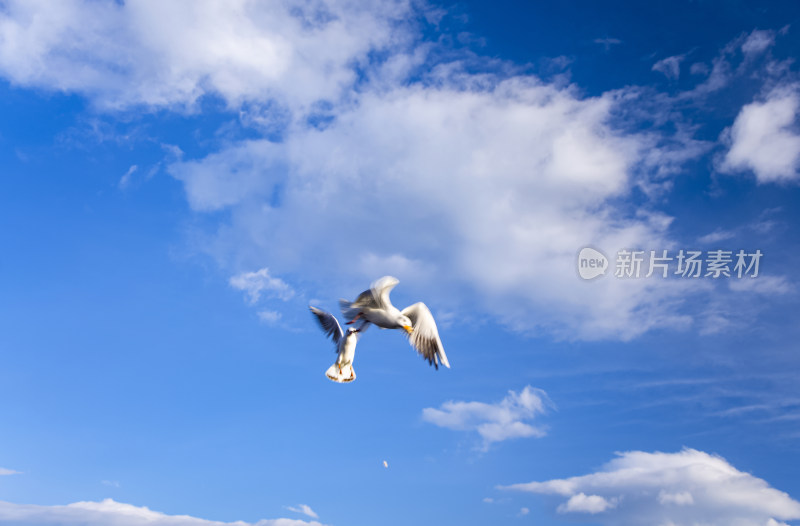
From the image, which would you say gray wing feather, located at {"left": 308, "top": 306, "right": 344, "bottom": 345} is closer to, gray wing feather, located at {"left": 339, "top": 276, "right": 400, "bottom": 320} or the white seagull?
the white seagull

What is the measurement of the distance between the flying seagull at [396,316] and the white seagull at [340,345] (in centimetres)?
115

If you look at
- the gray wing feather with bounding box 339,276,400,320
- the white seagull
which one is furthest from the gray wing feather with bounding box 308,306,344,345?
the gray wing feather with bounding box 339,276,400,320

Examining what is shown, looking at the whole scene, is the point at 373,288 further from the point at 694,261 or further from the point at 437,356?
the point at 694,261

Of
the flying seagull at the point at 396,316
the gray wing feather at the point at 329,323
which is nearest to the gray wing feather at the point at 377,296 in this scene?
the flying seagull at the point at 396,316

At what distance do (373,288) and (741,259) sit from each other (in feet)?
68.9

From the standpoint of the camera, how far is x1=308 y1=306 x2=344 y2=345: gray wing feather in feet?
111

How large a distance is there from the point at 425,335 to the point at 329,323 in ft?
20.0

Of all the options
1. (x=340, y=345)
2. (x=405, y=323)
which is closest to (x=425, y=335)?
(x=405, y=323)

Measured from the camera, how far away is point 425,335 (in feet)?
101

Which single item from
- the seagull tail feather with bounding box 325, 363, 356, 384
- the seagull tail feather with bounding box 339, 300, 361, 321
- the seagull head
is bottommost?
the seagull tail feather with bounding box 325, 363, 356, 384

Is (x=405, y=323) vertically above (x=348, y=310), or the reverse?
(x=348, y=310)

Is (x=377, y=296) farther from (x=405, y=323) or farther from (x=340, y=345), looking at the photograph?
(x=340, y=345)

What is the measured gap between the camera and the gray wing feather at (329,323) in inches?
1335

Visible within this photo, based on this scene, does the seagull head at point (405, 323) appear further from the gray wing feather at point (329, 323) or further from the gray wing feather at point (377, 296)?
the gray wing feather at point (329, 323)
